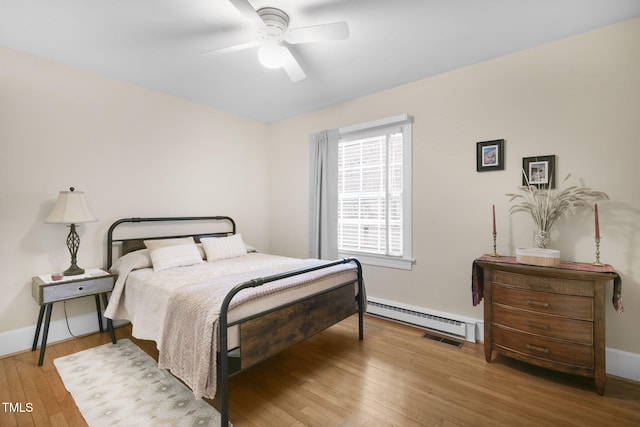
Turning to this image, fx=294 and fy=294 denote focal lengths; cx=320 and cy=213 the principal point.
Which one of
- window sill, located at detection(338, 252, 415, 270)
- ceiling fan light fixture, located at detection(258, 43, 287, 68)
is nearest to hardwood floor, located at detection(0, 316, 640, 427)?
window sill, located at detection(338, 252, 415, 270)

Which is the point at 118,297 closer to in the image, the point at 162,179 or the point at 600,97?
the point at 162,179

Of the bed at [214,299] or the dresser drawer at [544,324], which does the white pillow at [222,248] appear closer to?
the bed at [214,299]

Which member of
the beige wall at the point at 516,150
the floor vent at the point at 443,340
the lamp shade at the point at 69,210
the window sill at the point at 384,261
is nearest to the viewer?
the beige wall at the point at 516,150

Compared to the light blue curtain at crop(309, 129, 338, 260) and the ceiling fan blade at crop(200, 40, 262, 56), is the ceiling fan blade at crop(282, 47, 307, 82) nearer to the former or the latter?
the ceiling fan blade at crop(200, 40, 262, 56)

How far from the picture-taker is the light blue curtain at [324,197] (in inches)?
147

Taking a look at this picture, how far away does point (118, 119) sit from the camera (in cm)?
310

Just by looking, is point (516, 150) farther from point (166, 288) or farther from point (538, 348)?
point (166, 288)

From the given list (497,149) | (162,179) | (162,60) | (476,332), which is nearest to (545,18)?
(497,149)

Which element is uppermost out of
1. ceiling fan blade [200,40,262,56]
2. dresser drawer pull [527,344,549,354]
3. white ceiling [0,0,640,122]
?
white ceiling [0,0,640,122]

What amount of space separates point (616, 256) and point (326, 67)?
282cm

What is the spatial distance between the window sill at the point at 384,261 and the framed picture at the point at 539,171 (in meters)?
1.31

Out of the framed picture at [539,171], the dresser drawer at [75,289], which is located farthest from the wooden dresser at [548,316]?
the dresser drawer at [75,289]

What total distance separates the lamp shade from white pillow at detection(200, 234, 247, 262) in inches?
42.8

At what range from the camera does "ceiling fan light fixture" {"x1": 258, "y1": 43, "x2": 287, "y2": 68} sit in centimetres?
207
